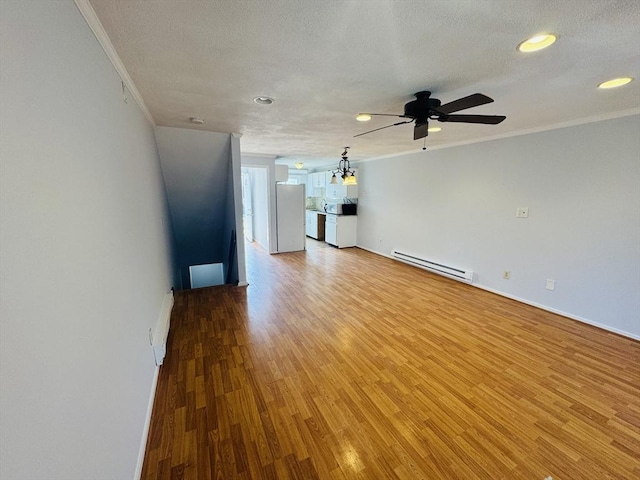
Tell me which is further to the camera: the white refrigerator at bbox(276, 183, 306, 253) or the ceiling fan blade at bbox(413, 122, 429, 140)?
the white refrigerator at bbox(276, 183, 306, 253)

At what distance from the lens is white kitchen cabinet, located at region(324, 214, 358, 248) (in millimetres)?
6754

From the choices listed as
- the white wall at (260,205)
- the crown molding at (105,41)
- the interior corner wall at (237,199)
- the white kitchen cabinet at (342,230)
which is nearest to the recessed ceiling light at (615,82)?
the crown molding at (105,41)

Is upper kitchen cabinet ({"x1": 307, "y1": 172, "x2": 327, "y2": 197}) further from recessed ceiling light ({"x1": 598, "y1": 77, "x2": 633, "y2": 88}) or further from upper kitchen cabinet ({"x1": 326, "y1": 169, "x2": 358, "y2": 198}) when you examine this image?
recessed ceiling light ({"x1": 598, "y1": 77, "x2": 633, "y2": 88})

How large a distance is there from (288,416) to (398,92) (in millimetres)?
2527

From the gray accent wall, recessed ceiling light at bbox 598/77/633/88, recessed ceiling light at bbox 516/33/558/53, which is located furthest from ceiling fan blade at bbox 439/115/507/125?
the gray accent wall

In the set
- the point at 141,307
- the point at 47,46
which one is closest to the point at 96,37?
the point at 47,46

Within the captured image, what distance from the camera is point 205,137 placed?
3562 mm

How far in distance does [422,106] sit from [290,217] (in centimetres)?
448

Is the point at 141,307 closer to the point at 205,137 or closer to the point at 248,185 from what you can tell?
the point at 205,137

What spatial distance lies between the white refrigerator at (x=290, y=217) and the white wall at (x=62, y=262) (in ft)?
14.8

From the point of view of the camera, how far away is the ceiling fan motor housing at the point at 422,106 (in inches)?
80.4

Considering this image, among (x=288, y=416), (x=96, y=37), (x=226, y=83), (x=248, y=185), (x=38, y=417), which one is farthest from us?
(x=248, y=185)

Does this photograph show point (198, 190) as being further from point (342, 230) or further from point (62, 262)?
point (62, 262)

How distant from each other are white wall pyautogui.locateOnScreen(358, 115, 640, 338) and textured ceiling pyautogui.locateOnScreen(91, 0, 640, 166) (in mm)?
512
